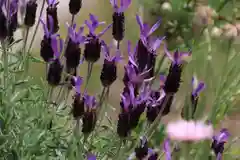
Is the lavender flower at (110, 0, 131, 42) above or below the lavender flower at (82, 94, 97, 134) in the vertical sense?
above

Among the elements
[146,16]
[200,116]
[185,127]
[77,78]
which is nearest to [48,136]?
[77,78]

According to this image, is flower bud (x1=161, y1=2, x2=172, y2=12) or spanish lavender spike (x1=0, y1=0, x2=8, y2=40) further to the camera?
flower bud (x1=161, y1=2, x2=172, y2=12)

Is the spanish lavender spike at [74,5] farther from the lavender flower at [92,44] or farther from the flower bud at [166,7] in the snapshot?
the flower bud at [166,7]

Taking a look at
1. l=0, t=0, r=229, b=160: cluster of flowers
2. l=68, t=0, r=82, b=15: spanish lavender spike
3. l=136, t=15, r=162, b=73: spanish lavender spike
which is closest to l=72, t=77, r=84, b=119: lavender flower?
l=0, t=0, r=229, b=160: cluster of flowers

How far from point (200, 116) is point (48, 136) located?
35 cm

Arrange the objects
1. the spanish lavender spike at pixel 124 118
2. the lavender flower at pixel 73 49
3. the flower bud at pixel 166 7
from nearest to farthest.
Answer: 1. the spanish lavender spike at pixel 124 118
2. the lavender flower at pixel 73 49
3. the flower bud at pixel 166 7

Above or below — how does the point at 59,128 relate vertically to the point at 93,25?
below

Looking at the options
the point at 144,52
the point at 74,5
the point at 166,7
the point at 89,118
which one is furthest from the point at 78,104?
the point at 166,7

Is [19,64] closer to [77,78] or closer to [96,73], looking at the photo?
[77,78]

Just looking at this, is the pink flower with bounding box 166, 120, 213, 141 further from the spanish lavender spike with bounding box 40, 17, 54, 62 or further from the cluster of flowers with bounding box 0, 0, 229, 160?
the spanish lavender spike with bounding box 40, 17, 54, 62

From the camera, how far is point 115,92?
227 cm

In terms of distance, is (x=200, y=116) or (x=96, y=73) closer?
(x=200, y=116)

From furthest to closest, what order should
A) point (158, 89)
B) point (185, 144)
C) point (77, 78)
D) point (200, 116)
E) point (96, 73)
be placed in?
point (96, 73) < point (158, 89) < point (77, 78) < point (200, 116) < point (185, 144)

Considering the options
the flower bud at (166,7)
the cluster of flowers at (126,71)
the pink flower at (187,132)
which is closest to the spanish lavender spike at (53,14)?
the cluster of flowers at (126,71)
